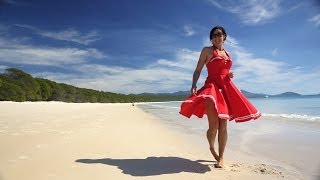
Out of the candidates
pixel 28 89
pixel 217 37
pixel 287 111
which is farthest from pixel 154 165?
pixel 28 89

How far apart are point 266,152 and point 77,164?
11.3ft

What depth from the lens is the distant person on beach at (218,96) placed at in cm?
493

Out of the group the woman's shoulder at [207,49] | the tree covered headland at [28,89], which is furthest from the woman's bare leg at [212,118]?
the tree covered headland at [28,89]

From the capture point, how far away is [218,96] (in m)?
4.95

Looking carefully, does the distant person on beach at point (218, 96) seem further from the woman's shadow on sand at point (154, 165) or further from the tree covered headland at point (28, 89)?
the tree covered headland at point (28, 89)

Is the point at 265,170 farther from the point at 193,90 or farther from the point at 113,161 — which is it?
the point at 113,161

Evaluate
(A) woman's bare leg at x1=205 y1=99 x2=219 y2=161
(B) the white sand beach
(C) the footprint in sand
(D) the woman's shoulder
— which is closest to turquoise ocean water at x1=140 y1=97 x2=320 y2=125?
(B) the white sand beach

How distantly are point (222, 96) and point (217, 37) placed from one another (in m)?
0.85

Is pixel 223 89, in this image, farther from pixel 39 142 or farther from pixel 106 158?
pixel 39 142

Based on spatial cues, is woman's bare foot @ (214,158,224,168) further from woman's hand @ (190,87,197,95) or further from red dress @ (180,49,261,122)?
woman's hand @ (190,87,197,95)

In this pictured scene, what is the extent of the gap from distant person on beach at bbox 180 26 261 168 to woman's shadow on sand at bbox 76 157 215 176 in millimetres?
371

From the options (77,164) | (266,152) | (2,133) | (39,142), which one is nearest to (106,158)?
(77,164)

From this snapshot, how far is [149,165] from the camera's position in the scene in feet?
16.5

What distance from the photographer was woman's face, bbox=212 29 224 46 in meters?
5.09
